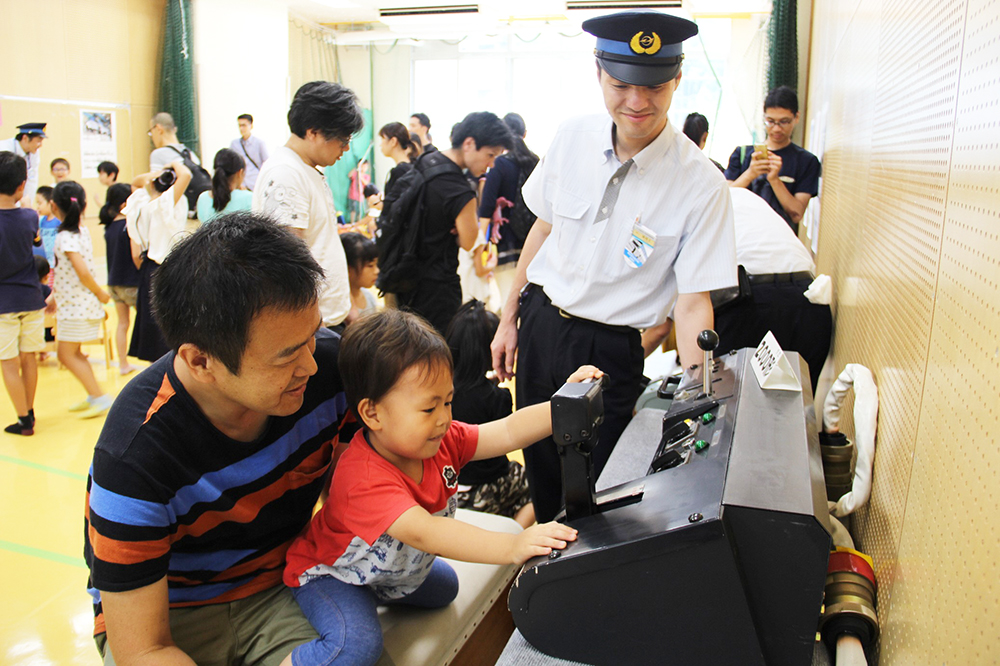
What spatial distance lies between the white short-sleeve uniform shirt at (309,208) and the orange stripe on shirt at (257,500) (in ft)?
3.61

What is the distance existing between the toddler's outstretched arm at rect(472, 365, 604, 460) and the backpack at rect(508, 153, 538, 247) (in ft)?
10.3

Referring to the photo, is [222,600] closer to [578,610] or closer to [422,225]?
[578,610]

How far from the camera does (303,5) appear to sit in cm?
966

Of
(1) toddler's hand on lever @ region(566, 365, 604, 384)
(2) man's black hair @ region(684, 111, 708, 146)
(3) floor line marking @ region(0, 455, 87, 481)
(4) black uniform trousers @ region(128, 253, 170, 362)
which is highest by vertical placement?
(2) man's black hair @ region(684, 111, 708, 146)

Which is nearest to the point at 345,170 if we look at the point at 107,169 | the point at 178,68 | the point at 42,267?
the point at 178,68

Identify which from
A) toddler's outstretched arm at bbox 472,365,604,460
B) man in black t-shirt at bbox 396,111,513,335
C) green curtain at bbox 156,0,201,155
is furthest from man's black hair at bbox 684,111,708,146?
green curtain at bbox 156,0,201,155

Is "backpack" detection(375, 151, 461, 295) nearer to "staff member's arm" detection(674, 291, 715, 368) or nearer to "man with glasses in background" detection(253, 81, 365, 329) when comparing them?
"man with glasses in background" detection(253, 81, 365, 329)

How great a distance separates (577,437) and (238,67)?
8.97 meters

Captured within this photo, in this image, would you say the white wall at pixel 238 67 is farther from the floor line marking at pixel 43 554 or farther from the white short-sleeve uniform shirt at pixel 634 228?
the white short-sleeve uniform shirt at pixel 634 228

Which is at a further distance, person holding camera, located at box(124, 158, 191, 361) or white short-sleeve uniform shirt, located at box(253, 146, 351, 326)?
person holding camera, located at box(124, 158, 191, 361)

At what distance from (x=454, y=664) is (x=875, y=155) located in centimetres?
150

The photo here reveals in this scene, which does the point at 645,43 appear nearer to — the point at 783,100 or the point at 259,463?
the point at 259,463

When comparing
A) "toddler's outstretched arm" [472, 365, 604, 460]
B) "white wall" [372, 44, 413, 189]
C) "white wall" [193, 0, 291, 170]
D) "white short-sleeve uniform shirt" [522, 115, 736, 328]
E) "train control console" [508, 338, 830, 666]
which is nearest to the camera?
"train control console" [508, 338, 830, 666]

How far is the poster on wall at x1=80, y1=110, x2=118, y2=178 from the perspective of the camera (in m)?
7.31
